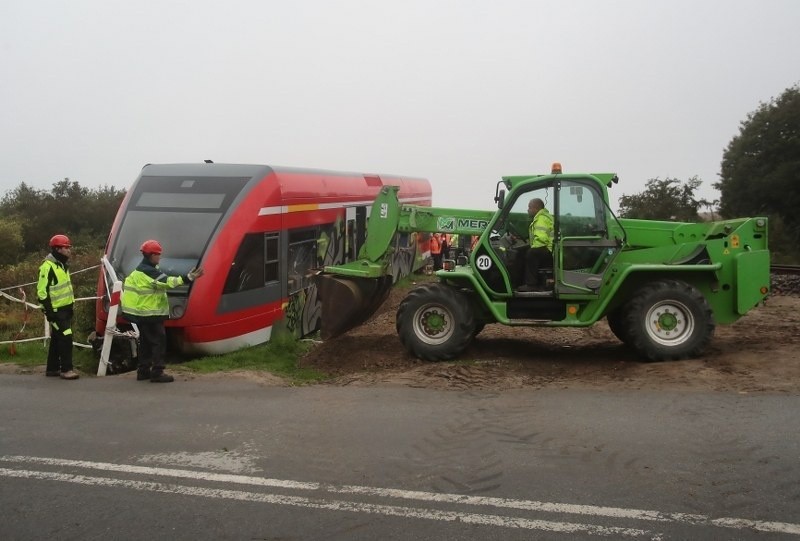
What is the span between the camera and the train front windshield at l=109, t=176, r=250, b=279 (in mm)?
11023

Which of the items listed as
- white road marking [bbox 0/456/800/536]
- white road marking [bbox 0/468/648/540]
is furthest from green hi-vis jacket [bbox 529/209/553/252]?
white road marking [bbox 0/468/648/540]

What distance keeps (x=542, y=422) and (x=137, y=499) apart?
11.0 feet

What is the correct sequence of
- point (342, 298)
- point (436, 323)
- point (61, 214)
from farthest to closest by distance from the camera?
point (61, 214) → point (342, 298) → point (436, 323)

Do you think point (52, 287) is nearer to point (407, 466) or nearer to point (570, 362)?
point (407, 466)

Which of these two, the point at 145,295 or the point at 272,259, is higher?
the point at 272,259

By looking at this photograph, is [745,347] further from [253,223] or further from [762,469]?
[253,223]

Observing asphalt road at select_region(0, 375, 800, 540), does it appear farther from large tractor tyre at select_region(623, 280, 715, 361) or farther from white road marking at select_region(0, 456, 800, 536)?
large tractor tyre at select_region(623, 280, 715, 361)

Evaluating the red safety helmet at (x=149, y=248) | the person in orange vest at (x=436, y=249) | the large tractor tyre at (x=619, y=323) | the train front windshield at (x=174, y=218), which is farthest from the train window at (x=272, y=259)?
the person in orange vest at (x=436, y=249)

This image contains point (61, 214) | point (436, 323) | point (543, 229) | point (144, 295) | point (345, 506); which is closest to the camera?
point (345, 506)

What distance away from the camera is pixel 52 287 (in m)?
9.37

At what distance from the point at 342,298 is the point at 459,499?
20.9 ft

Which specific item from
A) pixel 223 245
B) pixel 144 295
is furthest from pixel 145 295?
pixel 223 245

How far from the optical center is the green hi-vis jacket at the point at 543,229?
9617mm

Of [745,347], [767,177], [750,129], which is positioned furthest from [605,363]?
[750,129]
